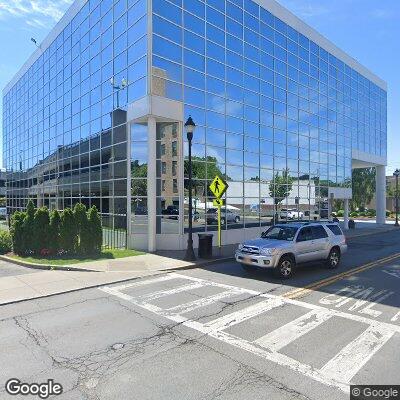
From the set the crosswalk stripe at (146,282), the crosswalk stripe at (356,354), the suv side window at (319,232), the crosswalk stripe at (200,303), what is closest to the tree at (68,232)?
the crosswalk stripe at (146,282)

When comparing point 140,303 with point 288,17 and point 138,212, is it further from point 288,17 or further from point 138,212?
point 288,17

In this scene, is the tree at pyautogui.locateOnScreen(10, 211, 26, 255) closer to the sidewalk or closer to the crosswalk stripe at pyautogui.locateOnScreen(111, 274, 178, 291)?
the sidewalk

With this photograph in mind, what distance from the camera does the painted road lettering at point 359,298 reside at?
327 inches

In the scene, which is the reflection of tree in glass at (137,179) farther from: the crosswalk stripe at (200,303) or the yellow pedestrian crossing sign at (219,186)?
the crosswalk stripe at (200,303)

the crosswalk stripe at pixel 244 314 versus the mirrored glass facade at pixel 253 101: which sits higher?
the mirrored glass facade at pixel 253 101

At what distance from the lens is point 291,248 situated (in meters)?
11.9

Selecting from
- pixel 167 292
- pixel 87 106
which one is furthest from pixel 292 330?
pixel 87 106

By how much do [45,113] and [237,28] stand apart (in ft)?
57.0

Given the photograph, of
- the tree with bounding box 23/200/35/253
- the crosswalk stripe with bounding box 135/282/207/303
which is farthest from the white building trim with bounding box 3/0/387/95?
the crosswalk stripe with bounding box 135/282/207/303

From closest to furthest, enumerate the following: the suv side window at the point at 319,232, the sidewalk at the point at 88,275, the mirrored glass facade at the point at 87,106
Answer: the sidewalk at the point at 88,275 → the suv side window at the point at 319,232 → the mirrored glass facade at the point at 87,106

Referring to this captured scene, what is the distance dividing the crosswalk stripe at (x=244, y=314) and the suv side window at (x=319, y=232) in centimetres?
458

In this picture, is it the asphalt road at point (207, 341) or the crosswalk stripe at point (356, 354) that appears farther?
the crosswalk stripe at point (356, 354)

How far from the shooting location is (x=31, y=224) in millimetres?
15906

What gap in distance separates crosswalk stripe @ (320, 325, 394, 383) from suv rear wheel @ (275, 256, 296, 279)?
172 inches
